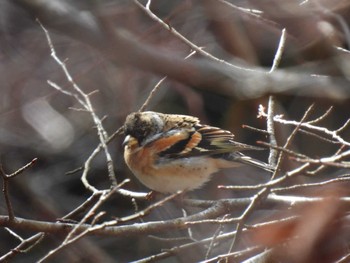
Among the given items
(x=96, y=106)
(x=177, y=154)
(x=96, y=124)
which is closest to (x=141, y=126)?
(x=177, y=154)

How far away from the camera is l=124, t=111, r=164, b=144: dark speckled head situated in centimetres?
480

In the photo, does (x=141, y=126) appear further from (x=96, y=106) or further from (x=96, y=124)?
(x=96, y=106)

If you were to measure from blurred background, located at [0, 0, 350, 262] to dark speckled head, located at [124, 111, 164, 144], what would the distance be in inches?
23.3

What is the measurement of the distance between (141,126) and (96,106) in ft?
6.62

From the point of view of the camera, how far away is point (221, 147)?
4617 millimetres

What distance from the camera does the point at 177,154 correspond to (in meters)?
4.70

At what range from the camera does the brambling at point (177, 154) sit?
4.59 meters

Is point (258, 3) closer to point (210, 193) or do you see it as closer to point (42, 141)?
point (210, 193)

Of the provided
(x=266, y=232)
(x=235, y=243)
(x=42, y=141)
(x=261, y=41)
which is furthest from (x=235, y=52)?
(x=266, y=232)

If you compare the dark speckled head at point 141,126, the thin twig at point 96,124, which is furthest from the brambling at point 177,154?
the thin twig at point 96,124

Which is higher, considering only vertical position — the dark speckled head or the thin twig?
the thin twig

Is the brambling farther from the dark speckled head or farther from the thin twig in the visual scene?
the thin twig

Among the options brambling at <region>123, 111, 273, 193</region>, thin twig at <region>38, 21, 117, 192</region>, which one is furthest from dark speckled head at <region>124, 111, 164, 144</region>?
thin twig at <region>38, 21, 117, 192</region>

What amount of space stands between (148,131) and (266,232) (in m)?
2.99
